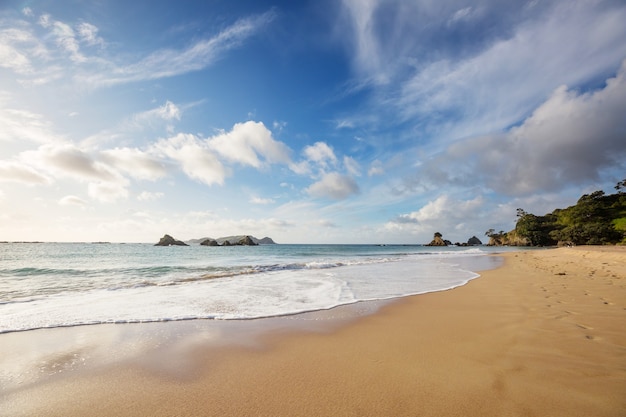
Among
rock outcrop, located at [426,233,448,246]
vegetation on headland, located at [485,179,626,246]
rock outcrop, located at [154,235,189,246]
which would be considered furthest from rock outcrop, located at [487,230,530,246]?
rock outcrop, located at [154,235,189,246]

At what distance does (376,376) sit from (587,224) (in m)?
78.8

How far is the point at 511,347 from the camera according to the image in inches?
157

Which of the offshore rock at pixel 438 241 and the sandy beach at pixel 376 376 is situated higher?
the offshore rock at pixel 438 241

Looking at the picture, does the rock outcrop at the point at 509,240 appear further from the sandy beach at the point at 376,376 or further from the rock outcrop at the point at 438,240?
the sandy beach at the point at 376,376

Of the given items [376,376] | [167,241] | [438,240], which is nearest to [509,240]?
[438,240]

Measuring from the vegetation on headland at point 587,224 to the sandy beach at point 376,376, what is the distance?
2640 inches

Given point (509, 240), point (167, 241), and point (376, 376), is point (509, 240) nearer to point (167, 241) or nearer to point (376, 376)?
point (376, 376)

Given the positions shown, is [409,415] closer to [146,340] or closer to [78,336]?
[146,340]

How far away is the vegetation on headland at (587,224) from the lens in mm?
52625

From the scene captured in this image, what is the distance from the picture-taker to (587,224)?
56.7m

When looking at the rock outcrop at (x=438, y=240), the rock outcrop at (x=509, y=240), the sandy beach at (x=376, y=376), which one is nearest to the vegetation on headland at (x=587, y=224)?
the rock outcrop at (x=509, y=240)

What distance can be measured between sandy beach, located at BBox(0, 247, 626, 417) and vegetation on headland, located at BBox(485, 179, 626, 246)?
67049 mm

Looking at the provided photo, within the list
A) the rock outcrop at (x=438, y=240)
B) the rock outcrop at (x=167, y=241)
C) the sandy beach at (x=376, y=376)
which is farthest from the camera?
the rock outcrop at (x=438, y=240)

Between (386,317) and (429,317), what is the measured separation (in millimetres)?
932
